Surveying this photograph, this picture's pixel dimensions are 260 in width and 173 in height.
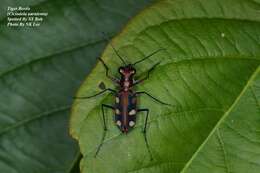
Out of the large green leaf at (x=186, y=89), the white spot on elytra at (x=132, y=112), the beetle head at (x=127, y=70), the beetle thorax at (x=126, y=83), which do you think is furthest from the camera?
the beetle thorax at (x=126, y=83)

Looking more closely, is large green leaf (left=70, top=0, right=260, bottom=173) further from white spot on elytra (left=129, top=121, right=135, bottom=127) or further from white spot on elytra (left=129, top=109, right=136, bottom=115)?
white spot on elytra (left=129, top=109, right=136, bottom=115)

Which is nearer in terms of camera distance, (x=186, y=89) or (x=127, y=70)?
(x=186, y=89)

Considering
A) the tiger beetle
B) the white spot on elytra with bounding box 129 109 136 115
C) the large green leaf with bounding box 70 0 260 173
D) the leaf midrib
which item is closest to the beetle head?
the tiger beetle

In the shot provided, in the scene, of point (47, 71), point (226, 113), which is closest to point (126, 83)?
point (47, 71)

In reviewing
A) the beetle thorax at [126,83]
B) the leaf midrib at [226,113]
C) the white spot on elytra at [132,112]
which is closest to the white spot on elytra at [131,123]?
the white spot on elytra at [132,112]

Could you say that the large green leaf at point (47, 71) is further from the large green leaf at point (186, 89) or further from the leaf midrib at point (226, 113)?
the leaf midrib at point (226, 113)

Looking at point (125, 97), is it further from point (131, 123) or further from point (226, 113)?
point (226, 113)
